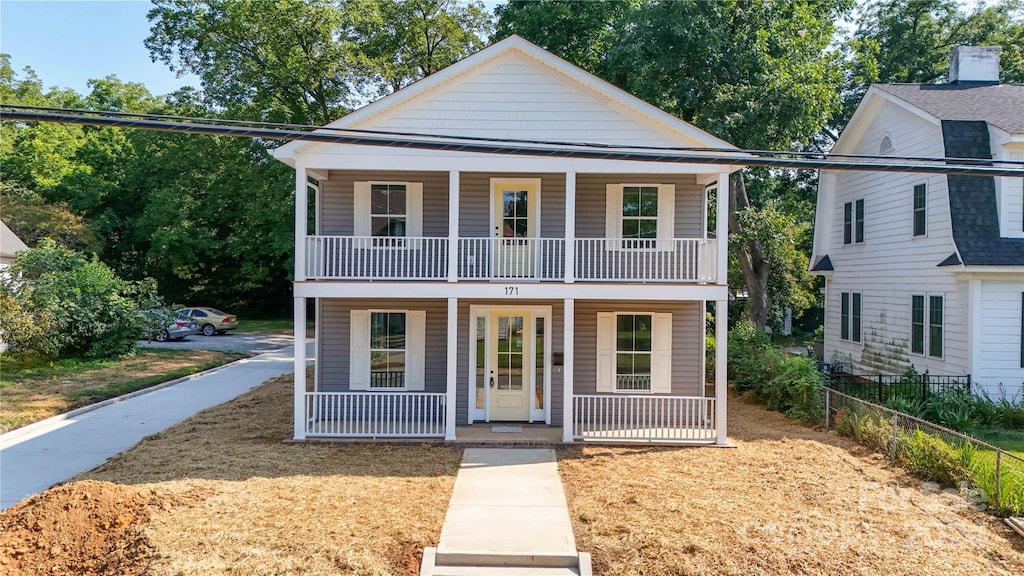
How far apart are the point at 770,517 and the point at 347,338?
350 inches

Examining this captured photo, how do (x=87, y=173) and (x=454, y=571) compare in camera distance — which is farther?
(x=87, y=173)

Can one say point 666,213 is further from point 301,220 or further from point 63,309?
point 63,309

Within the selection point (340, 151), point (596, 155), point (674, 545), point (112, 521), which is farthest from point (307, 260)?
point (674, 545)

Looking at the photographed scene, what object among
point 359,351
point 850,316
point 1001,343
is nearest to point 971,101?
point 850,316

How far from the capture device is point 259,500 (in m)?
8.41

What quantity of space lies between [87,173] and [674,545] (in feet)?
145

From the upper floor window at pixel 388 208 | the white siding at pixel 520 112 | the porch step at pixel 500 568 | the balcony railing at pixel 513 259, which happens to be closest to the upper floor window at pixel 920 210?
the balcony railing at pixel 513 259

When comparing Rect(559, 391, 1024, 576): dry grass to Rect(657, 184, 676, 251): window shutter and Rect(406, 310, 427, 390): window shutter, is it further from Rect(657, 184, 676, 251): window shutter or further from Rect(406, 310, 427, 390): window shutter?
Rect(657, 184, 676, 251): window shutter

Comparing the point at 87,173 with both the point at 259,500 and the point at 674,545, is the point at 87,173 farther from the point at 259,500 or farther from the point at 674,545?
the point at 674,545

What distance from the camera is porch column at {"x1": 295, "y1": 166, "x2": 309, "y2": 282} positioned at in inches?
454

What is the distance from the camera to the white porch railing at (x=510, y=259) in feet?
40.0

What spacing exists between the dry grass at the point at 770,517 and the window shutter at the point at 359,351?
4.74m

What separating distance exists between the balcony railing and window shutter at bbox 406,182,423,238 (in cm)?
29

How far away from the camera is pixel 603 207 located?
13.4 metres
